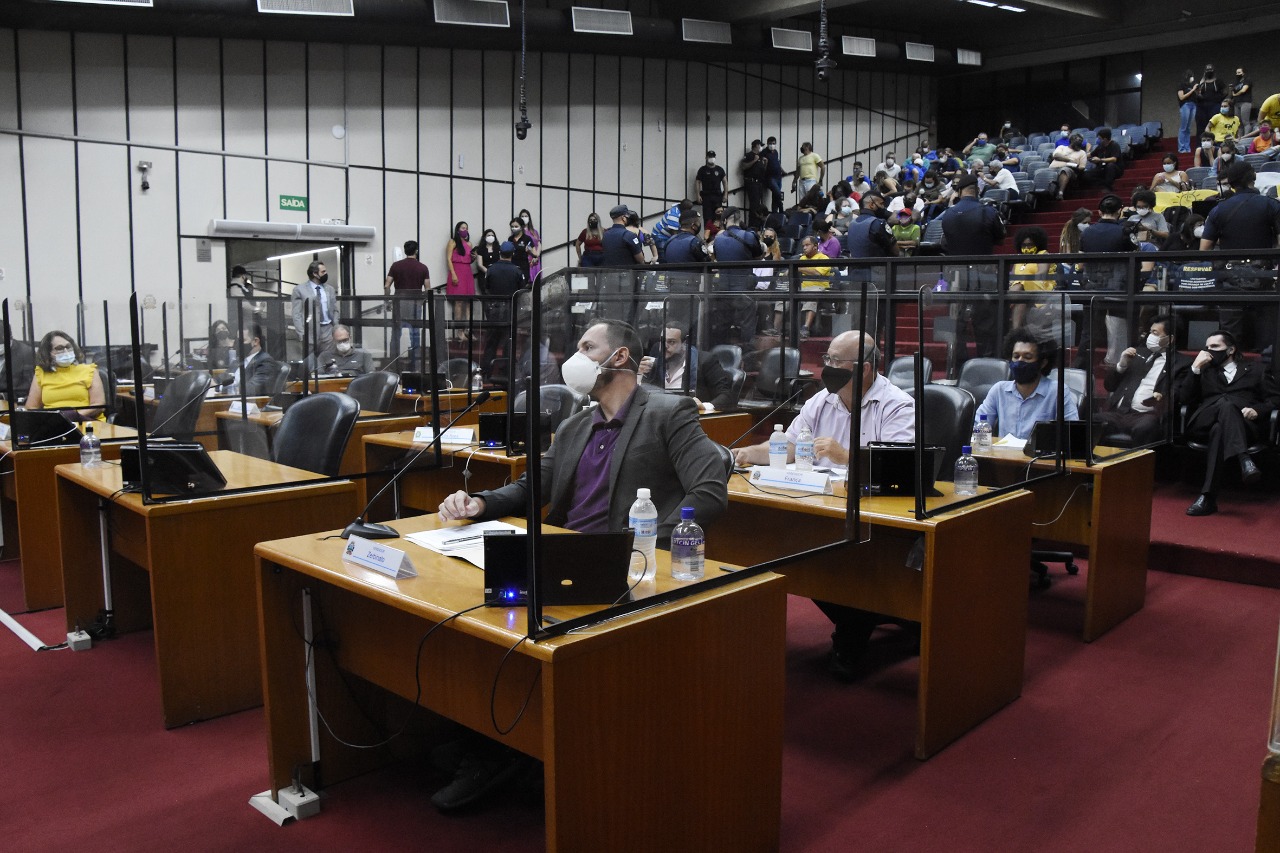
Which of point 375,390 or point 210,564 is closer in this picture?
Result: point 210,564

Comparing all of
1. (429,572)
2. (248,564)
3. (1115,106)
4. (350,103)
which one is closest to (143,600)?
(248,564)

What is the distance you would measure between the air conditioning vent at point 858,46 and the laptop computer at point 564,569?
1542 centimetres

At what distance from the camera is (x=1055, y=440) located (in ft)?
13.4

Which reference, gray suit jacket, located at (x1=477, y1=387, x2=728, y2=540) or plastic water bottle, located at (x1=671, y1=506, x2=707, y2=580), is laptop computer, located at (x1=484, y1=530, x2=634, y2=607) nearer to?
plastic water bottle, located at (x1=671, y1=506, x2=707, y2=580)

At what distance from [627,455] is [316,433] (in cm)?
177

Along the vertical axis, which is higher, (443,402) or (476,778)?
(443,402)

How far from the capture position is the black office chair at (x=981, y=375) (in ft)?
15.7

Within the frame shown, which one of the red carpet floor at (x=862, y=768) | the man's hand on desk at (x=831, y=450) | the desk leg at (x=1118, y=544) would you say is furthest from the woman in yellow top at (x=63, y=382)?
the desk leg at (x=1118, y=544)

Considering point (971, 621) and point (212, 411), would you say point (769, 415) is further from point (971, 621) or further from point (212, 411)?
point (212, 411)

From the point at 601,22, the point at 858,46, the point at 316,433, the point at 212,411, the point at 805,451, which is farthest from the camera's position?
the point at 858,46

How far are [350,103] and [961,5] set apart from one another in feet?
33.4

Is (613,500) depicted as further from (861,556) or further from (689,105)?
(689,105)

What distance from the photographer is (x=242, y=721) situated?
3410 mm

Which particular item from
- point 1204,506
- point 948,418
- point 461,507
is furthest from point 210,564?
point 1204,506
